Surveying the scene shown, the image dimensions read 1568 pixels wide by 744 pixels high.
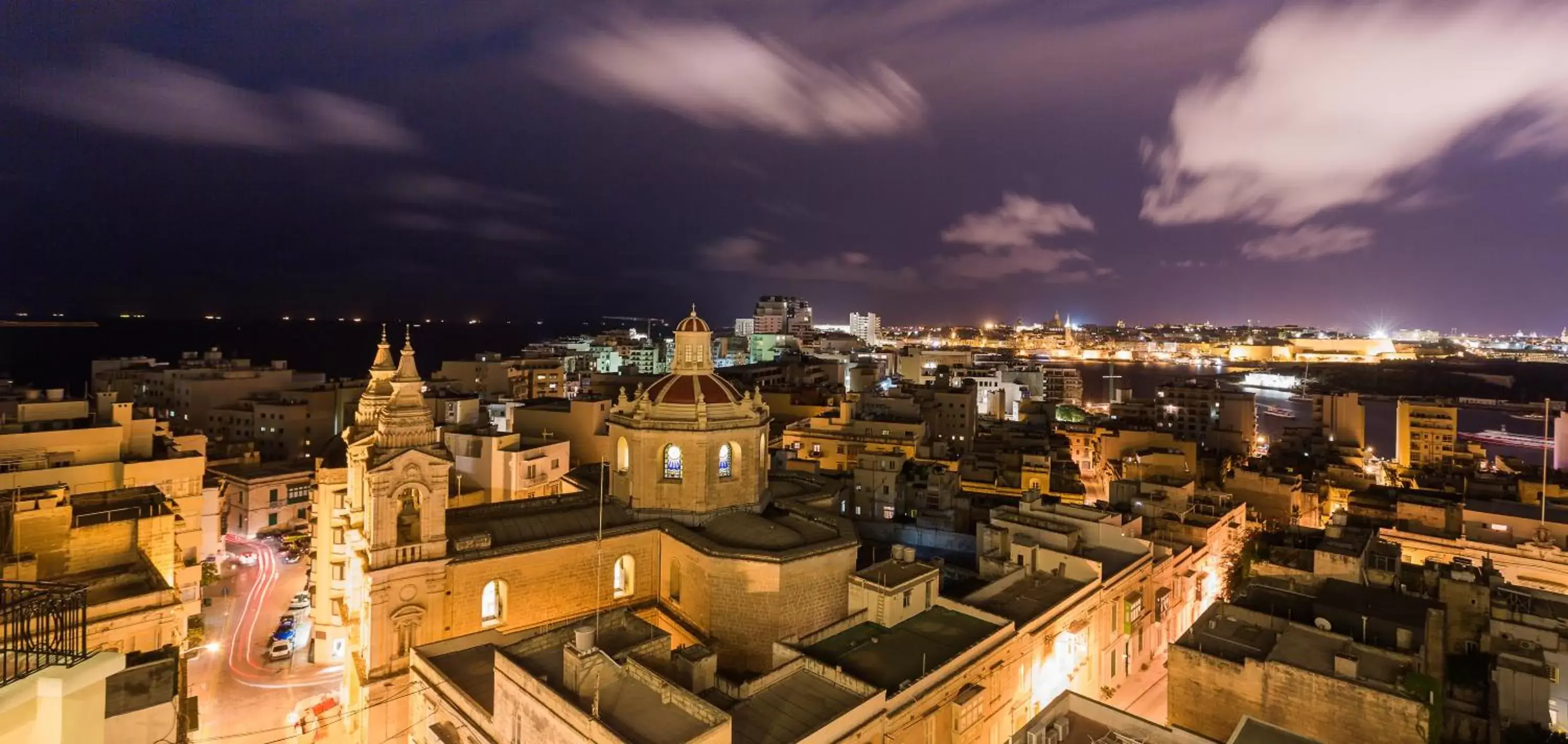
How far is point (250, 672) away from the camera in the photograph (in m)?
24.6

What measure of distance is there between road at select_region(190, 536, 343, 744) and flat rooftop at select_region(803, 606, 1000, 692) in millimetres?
15971

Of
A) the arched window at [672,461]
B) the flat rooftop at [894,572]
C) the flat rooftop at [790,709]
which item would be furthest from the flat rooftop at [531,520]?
the flat rooftop at [790,709]

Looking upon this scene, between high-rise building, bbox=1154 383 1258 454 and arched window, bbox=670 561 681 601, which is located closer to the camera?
arched window, bbox=670 561 681 601

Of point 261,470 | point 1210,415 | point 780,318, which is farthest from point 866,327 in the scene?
point 261,470

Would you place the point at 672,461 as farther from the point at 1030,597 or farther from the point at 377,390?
the point at 1030,597

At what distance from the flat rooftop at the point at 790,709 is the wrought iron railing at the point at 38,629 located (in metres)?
8.91

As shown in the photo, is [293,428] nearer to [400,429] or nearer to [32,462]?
[32,462]

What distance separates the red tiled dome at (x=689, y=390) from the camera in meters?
21.9

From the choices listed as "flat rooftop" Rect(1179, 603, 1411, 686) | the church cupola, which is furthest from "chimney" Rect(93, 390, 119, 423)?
"flat rooftop" Rect(1179, 603, 1411, 686)

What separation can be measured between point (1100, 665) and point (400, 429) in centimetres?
2139

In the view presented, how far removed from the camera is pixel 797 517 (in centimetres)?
2161

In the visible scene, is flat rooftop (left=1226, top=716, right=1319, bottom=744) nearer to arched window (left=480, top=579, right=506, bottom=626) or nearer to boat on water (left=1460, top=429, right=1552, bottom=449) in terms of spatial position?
arched window (left=480, top=579, right=506, bottom=626)

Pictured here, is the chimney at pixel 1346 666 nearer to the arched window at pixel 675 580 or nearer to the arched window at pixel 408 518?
the arched window at pixel 675 580

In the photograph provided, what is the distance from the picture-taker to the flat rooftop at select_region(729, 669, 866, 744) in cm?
1293
